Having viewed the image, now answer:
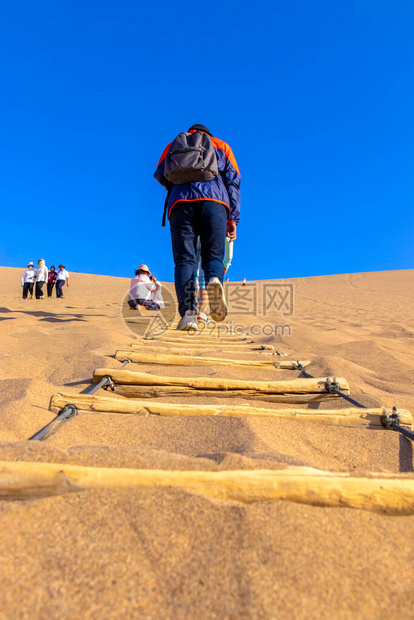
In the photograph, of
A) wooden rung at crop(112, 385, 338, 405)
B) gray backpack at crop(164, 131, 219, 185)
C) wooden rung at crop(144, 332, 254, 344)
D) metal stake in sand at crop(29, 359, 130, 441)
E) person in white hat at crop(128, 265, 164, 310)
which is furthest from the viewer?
person in white hat at crop(128, 265, 164, 310)

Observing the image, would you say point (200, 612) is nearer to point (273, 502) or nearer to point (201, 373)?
point (273, 502)

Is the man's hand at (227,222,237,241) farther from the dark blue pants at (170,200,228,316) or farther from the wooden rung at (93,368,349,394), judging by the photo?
the wooden rung at (93,368,349,394)

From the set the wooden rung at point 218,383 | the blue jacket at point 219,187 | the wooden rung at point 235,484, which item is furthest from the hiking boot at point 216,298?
the wooden rung at point 235,484

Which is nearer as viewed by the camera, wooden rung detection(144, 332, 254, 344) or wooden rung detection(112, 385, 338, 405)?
wooden rung detection(112, 385, 338, 405)

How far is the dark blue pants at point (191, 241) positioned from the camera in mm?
2830

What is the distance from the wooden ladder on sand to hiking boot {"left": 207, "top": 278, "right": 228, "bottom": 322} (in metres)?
0.57

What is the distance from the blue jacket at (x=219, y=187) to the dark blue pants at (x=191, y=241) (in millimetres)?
66

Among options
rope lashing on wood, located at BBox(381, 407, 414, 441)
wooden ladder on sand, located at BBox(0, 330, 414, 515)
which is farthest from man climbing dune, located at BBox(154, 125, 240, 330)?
rope lashing on wood, located at BBox(381, 407, 414, 441)

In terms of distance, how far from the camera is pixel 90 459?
0.71 metres

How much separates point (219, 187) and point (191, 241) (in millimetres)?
534

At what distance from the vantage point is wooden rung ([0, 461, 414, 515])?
0.63 meters

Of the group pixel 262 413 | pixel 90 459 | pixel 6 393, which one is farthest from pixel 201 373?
pixel 90 459

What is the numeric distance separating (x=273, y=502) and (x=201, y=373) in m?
1.18

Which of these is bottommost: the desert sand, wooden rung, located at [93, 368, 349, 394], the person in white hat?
the desert sand
